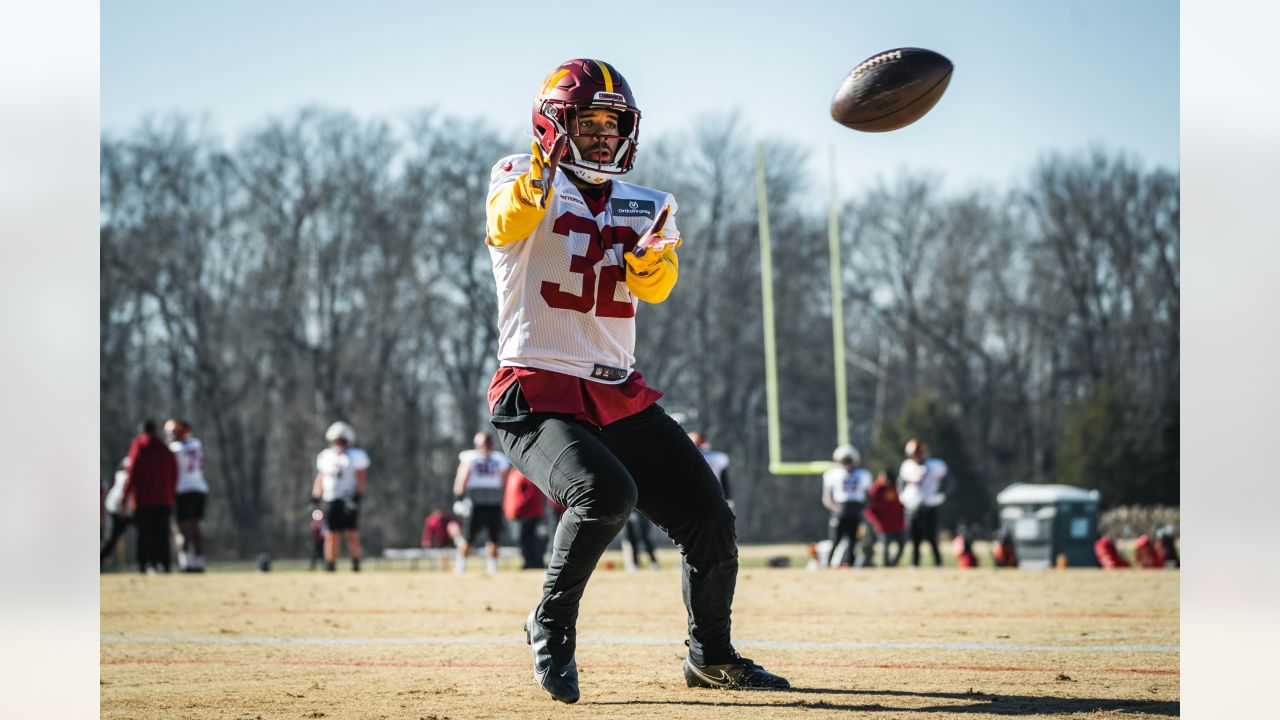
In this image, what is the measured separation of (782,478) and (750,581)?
3601 cm

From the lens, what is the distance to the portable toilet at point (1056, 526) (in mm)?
19438

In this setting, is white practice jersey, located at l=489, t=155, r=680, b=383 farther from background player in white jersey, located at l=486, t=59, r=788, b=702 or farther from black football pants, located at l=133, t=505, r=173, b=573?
black football pants, located at l=133, t=505, r=173, b=573

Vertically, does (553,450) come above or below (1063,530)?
above

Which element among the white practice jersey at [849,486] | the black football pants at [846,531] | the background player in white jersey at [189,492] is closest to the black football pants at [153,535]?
the background player in white jersey at [189,492]

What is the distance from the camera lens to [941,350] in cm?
4844

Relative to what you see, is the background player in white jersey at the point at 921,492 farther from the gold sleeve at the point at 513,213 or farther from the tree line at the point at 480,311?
the tree line at the point at 480,311

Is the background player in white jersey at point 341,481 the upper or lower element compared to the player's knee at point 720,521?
lower

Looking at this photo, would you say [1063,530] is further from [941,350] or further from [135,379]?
[135,379]

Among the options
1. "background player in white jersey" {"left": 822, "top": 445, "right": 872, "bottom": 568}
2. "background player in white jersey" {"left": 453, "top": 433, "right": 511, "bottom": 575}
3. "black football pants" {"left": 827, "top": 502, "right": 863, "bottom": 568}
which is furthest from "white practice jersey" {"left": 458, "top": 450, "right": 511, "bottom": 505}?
"black football pants" {"left": 827, "top": 502, "right": 863, "bottom": 568}

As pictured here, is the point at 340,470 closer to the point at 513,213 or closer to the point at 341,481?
the point at 341,481

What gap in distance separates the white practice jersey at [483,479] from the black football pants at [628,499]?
1279cm

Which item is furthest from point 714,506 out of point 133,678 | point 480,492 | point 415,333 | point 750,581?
point 415,333

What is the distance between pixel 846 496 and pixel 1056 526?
303 centimetres

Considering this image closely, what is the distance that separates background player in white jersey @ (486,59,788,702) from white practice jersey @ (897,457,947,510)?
14.0 m
